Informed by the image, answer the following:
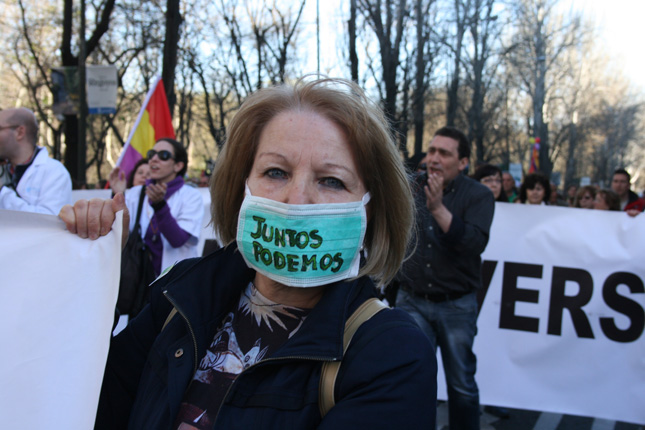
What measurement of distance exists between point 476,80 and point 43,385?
91.9 feet

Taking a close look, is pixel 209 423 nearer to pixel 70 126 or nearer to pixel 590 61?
pixel 70 126

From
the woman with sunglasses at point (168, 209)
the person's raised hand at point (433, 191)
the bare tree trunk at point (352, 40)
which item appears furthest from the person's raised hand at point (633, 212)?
the bare tree trunk at point (352, 40)

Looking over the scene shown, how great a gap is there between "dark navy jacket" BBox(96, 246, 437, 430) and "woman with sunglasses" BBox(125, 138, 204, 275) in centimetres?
277

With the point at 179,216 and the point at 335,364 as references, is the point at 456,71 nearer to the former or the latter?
the point at 179,216

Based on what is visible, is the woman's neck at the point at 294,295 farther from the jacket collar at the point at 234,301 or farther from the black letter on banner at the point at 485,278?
the black letter on banner at the point at 485,278

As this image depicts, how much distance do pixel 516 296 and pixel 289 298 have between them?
403 centimetres

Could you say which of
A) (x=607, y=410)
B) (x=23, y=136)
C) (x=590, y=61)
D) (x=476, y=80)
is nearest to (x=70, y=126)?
(x=23, y=136)

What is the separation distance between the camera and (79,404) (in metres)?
1.34

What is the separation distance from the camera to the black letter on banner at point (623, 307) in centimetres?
483

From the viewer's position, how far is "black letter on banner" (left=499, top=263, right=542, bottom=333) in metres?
5.09

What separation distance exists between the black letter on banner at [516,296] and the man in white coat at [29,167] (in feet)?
12.1

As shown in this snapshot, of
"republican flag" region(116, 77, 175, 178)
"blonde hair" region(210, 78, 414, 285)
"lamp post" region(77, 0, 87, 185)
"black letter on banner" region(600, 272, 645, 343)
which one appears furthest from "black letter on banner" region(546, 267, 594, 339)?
"lamp post" region(77, 0, 87, 185)

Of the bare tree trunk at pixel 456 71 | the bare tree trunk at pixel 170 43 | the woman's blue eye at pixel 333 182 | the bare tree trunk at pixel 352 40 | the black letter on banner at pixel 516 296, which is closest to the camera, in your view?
the woman's blue eye at pixel 333 182

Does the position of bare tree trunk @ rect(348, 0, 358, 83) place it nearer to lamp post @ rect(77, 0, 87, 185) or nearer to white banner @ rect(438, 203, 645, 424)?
lamp post @ rect(77, 0, 87, 185)
